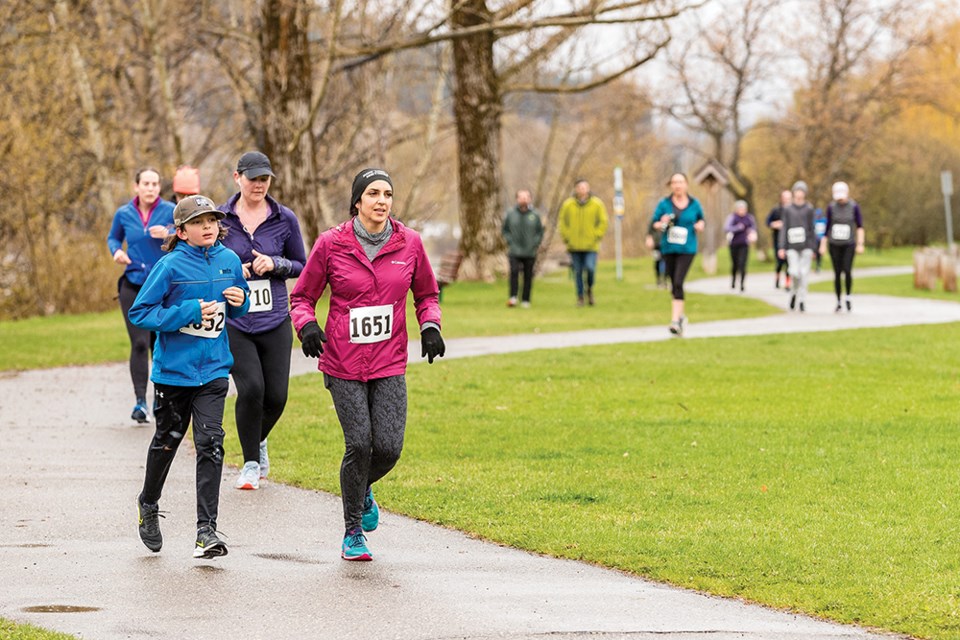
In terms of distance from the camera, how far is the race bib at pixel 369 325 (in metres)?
7.21

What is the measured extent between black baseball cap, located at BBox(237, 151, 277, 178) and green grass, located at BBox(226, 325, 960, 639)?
6.58 feet

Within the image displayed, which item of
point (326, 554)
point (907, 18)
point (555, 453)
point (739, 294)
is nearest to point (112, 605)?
point (326, 554)

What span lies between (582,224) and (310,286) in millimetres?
18037

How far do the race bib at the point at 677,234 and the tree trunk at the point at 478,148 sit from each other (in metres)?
15.3

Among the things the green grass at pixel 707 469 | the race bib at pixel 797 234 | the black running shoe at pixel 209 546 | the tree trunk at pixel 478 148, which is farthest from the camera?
the tree trunk at pixel 478 148

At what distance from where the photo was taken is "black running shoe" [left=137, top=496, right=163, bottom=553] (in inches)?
291

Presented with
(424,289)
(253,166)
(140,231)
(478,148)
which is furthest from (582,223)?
(424,289)

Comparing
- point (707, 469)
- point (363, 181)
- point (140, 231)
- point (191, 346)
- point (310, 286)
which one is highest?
point (363, 181)

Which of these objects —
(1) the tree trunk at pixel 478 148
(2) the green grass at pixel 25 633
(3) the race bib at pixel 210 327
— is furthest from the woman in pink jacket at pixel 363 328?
(1) the tree trunk at pixel 478 148

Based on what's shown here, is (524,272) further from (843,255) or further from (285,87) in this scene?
(843,255)

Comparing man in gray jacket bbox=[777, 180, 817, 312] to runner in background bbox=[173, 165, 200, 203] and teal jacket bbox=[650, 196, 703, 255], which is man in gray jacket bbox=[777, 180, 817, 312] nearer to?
teal jacket bbox=[650, 196, 703, 255]

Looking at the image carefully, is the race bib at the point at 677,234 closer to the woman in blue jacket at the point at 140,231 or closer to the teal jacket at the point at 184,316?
the woman in blue jacket at the point at 140,231

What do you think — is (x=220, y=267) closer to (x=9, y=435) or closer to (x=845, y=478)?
(x=845, y=478)

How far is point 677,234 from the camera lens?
59.5ft
